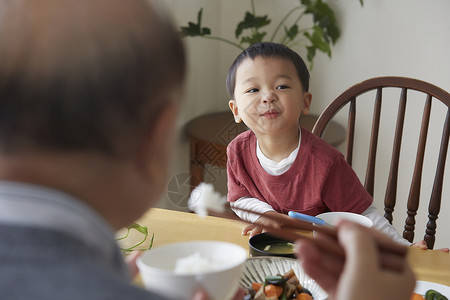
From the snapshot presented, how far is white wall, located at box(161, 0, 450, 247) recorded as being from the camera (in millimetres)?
2598

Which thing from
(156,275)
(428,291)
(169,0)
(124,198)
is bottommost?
(428,291)

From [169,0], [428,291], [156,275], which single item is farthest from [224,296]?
[169,0]

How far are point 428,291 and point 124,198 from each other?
625mm

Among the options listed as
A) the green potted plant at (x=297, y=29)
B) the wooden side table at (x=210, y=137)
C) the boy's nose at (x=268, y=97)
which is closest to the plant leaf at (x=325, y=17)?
the green potted plant at (x=297, y=29)

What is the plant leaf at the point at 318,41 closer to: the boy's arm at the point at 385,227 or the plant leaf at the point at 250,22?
the plant leaf at the point at 250,22

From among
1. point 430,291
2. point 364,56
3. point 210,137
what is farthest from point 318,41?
point 430,291

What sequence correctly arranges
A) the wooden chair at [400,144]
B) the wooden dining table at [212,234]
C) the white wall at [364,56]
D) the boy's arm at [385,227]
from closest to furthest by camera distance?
the wooden dining table at [212,234] → the boy's arm at [385,227] → the wooden chair at [400,144] → the white wall at [364,56]

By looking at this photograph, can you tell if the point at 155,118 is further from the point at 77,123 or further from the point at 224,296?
the point at 224,296

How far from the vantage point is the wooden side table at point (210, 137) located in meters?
2.37

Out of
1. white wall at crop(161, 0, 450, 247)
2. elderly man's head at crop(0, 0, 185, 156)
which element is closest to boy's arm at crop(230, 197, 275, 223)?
elderly man's head at crop(0, 0, 185, 156)

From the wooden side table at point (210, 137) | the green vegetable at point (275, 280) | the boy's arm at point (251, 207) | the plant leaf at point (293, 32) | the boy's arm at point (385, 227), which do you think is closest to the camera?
the green vegetable at point (275, 280)

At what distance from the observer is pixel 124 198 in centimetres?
47

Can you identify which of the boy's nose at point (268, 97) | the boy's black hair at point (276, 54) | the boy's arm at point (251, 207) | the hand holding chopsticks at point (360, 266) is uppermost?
the boy's black hair at point (276, 54)

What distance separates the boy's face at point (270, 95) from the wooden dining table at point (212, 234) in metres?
0.32
